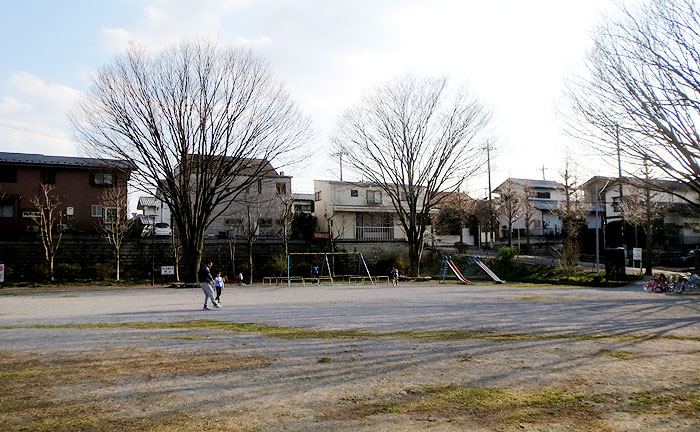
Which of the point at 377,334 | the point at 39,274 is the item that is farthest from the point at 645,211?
the point at 39,274

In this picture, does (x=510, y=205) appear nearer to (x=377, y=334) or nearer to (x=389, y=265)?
(x=389, y=265)

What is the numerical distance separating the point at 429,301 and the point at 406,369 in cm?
1006

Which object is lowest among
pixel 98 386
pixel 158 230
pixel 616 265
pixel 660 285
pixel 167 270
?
pixel 660 285

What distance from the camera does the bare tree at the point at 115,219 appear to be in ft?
93.2

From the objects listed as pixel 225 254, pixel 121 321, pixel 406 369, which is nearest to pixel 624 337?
pixel 406 369

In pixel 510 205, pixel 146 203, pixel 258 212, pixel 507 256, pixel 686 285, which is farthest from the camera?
pixel 146 203

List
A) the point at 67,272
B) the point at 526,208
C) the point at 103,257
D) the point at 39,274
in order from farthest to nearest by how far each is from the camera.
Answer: the point at 526,208
the point at 103,257
the point at 67,272
the point at 39,274

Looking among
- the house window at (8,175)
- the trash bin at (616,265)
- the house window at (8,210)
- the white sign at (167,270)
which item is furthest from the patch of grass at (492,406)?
the house window at (8,175)

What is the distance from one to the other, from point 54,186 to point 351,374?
32408mm

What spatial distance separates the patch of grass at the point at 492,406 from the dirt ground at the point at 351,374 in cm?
2

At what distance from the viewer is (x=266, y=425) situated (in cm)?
425

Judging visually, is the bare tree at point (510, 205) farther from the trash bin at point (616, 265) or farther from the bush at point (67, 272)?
the bush at point (67, 272)

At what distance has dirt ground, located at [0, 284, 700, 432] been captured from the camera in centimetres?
444

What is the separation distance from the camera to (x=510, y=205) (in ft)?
136
